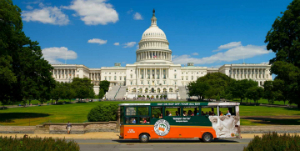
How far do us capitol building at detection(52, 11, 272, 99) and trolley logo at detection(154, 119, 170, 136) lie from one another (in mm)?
108559

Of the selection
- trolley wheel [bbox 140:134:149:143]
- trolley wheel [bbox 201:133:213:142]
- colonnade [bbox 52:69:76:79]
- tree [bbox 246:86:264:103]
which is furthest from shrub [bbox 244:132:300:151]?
colonnade [bbox 52:69:76:79]

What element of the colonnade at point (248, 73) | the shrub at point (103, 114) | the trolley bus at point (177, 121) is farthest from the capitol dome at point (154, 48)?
the trolley bus at point (177, 121)

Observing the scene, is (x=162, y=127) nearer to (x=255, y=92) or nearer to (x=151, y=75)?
(x=255, y=92)

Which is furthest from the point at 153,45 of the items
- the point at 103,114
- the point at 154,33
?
the point at 103,114

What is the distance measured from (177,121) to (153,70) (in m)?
125

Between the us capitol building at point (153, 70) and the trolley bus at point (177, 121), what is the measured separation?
108m

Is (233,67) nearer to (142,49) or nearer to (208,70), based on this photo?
(208,70)

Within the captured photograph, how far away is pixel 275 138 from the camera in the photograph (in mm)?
11477

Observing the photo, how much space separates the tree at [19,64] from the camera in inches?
1176

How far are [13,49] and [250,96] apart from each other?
6103 centimetres

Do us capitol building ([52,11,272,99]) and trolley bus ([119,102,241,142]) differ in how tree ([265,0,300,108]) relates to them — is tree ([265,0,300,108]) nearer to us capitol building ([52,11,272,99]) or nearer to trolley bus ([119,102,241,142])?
trolley bus ([119,102,241,142])

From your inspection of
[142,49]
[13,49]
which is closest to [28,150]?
[13,49]

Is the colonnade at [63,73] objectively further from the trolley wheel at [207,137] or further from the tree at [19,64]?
the trolley wheel at [207,137]

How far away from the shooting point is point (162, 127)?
63.7 feet
